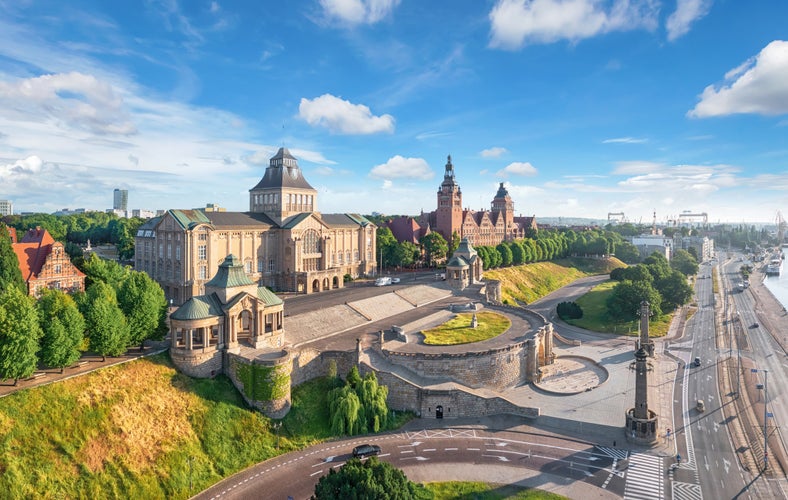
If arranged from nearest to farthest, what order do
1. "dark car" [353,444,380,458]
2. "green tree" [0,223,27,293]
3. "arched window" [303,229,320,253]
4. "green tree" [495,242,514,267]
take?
"dark car" [353,444,380,458] → "green tree" [0,223,27,293] → "arched window" [303,229,320,253] → "green tree" [495,242,514,267]

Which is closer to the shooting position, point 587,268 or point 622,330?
point 622,330

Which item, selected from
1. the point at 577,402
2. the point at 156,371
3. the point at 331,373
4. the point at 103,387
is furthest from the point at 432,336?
the point at 103,387

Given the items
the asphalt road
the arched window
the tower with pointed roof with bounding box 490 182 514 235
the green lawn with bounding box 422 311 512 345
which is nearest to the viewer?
the asphalt road

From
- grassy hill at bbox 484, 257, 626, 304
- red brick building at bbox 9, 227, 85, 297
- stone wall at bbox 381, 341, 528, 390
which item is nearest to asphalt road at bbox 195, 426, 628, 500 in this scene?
stone wall at bbox 381, 341, 528, 390

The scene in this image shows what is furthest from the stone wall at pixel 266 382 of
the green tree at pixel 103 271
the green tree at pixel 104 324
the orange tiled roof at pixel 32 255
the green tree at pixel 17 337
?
the orange tiled roof at pixel 32 255

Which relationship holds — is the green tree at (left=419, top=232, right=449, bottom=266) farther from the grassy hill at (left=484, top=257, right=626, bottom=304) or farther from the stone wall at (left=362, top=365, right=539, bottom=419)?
the stone wall at (left=362, top=365, right=539, bottom=419)

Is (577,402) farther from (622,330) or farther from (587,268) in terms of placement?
(587,268)
